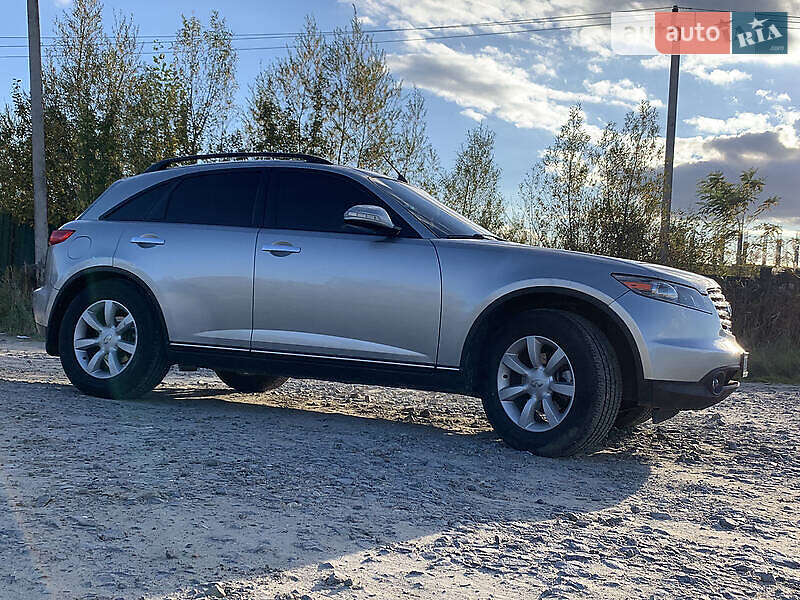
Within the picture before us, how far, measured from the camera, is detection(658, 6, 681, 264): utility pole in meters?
13.2

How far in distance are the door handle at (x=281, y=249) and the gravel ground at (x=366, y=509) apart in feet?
3.82

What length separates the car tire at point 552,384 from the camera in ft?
15.6

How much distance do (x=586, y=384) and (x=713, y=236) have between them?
967cm

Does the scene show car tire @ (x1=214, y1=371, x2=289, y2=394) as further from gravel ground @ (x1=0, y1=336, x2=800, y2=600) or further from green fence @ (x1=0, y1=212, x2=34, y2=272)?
green fence @ (x1=0, y1=212, x2=34, y2=272)

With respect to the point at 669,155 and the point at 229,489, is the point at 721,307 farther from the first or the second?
the point at 669,155

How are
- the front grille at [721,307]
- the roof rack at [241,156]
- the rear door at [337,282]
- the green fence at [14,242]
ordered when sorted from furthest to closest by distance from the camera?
the green fence at [14,242] < the roof rack at [241,156] < the rear door at [337,282] < the front grille at [721,307]

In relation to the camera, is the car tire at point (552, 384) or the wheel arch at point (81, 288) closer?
the car tire at point (552, 384)

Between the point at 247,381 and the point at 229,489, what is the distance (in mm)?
3517

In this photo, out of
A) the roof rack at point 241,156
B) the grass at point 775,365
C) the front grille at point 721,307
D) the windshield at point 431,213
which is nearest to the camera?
the front grille at point 721,307

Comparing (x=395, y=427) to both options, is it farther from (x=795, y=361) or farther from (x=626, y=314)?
(x=795, y=361)

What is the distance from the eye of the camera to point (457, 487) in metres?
4.12

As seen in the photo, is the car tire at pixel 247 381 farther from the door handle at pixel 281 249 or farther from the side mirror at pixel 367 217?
the side mirror at pixel 367 217

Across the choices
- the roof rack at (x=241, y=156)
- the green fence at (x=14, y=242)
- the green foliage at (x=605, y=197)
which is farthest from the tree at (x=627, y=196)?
the green fence at (x=14, y=242)

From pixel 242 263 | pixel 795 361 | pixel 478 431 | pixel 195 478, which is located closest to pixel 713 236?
pixel 795 361
